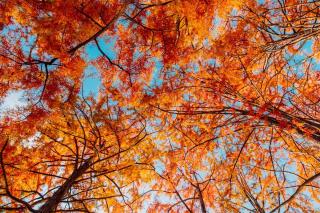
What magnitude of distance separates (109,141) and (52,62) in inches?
64.1

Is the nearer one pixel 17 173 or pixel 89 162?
pixel 89 162

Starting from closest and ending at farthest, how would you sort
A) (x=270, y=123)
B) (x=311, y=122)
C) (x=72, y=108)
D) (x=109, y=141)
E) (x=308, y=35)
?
(x=311, y=122) < (x=270, y=123) < (x=308, y=35) < (x=72, y=108) < (x=109, y=141)

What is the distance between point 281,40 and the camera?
4316 millimetres

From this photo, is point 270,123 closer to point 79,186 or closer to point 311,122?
point 311,122

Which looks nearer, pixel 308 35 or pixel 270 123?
pixel 270 123

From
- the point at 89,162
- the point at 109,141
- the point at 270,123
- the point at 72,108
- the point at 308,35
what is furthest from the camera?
the point at 109,141

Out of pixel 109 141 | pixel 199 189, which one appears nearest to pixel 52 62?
pixel 109 141

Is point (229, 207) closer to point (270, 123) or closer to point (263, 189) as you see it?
point (263, 189)

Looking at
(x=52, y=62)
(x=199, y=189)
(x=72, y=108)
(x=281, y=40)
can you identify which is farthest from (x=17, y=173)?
(x=281, y=40)

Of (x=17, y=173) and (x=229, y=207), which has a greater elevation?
(x=17, y=173)

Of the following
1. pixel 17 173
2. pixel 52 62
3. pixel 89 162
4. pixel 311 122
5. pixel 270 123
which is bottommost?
pixel 311 122

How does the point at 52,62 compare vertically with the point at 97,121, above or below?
above

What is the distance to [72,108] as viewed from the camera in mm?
4582

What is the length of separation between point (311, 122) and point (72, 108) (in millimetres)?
3373
